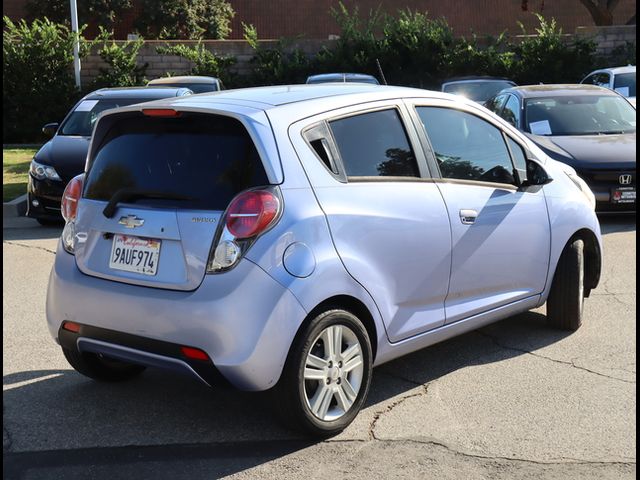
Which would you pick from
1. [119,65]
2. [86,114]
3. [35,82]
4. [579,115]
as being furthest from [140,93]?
[119,65]

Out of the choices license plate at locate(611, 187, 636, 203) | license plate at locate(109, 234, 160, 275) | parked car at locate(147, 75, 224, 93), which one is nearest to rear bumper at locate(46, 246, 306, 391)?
license plate at locate(109, 234, 160, 275)

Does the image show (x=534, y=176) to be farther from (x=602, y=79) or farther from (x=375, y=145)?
(x=602, y=79)

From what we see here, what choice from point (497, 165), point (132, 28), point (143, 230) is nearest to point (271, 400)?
point (143, 230)

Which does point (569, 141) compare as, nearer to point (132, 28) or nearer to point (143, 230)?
point (143, 230)

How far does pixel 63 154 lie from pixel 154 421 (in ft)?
22.9

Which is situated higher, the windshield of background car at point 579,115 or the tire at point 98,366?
the windshield of background car at point 579,115

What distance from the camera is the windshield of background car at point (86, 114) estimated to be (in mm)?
11539

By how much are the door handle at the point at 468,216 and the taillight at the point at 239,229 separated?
143 cm

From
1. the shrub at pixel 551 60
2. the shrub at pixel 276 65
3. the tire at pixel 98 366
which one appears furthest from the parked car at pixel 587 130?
the shrub at pixel 276 65

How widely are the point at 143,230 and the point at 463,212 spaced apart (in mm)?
1876

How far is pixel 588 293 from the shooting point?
253 inches

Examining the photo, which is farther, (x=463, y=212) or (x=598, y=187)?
(x=598, y=187)

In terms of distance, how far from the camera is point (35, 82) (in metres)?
22.3

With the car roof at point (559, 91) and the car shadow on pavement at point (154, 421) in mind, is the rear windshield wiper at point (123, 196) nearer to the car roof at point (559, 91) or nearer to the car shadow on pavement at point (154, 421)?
the car shadow on pavement at point (154, 421)
